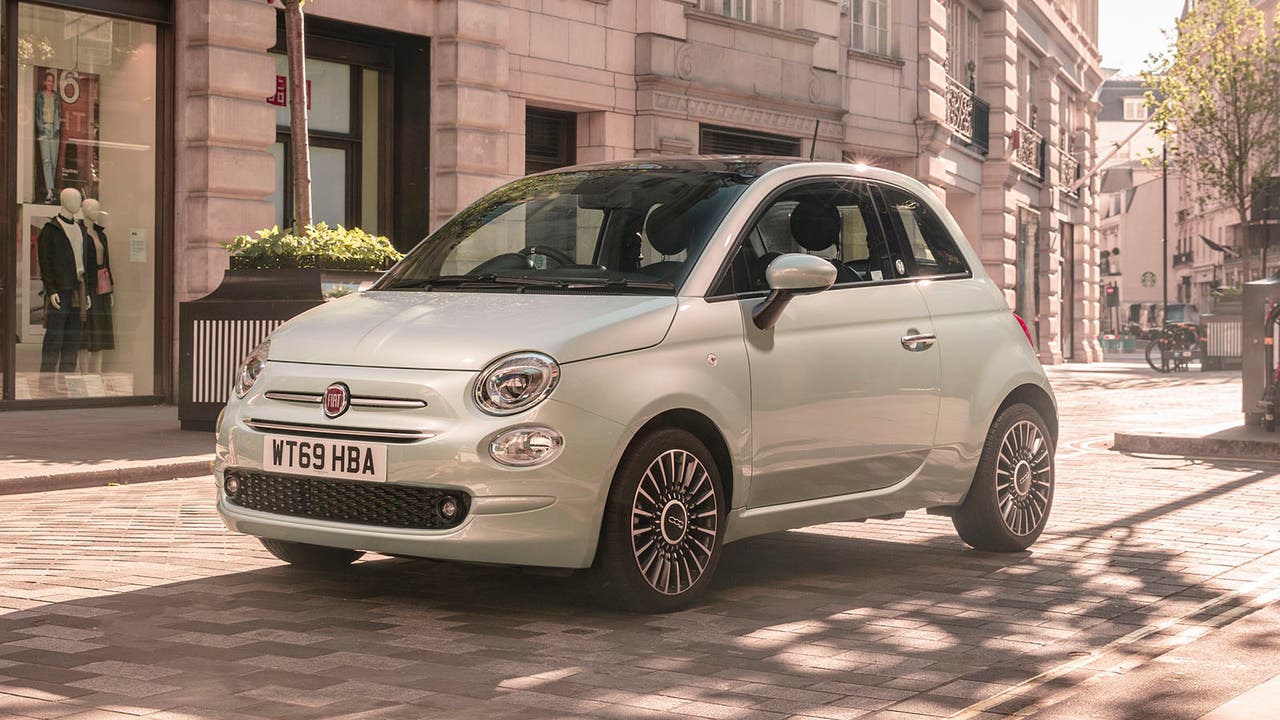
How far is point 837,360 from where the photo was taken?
262 inches

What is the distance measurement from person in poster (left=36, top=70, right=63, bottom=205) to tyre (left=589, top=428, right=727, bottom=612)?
11846mm

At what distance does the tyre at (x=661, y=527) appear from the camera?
18.7 ft

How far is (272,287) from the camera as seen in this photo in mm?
13352

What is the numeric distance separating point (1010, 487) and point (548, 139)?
48.1 feet

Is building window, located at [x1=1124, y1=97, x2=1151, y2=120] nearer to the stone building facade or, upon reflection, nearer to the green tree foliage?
the green tree foliage

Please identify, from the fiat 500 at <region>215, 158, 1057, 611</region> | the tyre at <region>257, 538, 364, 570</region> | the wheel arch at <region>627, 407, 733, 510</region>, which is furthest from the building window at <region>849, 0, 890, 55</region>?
the wheel arch at <region>627, 407, 733, 510</region>

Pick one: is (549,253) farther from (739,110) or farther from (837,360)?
(739,110)

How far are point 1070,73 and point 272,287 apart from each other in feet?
117

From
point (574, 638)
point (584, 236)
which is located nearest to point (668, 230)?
point (584, 236)

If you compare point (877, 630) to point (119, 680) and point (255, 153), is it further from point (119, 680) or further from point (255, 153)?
point (255, 153)

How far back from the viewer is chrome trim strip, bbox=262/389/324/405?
226 inches

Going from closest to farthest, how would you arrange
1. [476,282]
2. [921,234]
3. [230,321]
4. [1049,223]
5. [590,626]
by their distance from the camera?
[590,626]
[476,282]
[921,234]
[230,321]
[1049,223]

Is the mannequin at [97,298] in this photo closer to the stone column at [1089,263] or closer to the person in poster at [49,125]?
the person in poster at [49,125]

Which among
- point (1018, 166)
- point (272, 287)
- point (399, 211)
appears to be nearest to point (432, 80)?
point (399, 211)
